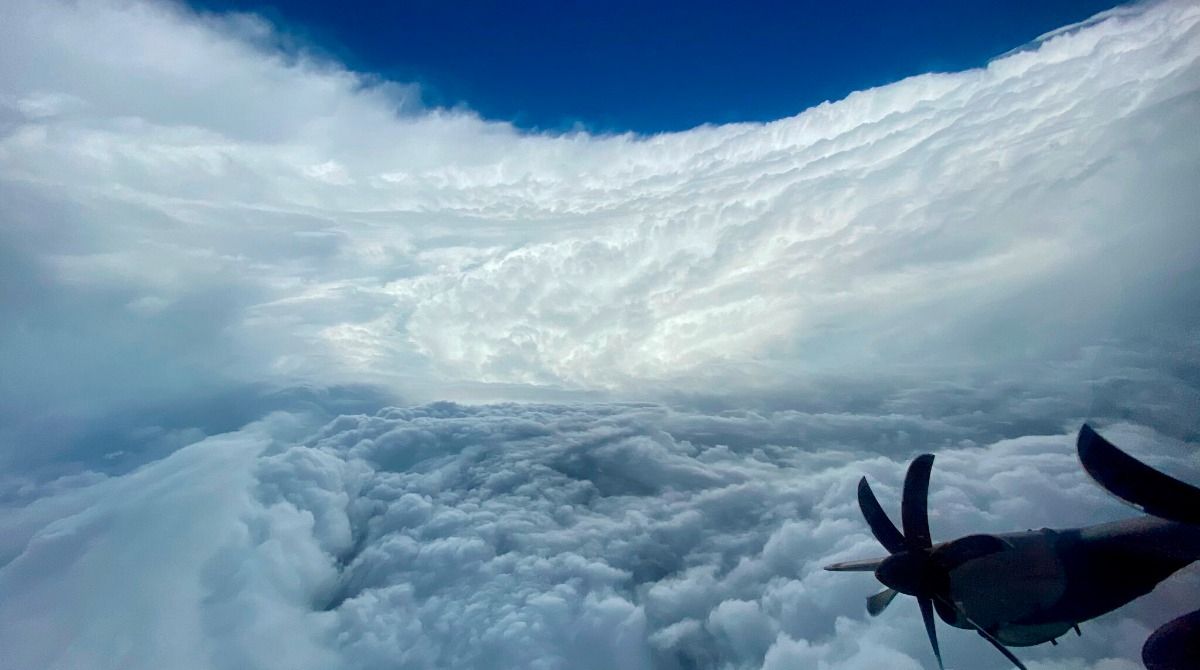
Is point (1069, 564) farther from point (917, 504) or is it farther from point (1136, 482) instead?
point (917, 504)

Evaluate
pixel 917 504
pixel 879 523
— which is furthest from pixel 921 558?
pixel 879 523

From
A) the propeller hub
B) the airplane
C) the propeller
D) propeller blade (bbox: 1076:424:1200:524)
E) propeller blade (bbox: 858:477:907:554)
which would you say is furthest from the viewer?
propeller blade (bbox: 858:477:907:554)

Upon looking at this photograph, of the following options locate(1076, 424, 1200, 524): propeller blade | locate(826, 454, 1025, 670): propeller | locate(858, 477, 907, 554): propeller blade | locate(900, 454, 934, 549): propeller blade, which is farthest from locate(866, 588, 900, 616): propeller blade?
locate(1076, 424, 1200, 524): propeller blade

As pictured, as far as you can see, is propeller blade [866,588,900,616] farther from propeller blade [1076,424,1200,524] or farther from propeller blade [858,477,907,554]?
propeller blade [1076,424,1200,524]

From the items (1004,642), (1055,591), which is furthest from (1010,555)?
(1004,642)

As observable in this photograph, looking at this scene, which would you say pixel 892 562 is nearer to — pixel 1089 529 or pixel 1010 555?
pixel 1010 555

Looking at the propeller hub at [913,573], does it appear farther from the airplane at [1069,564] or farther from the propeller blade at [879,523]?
the propeller blade at [879,523]
